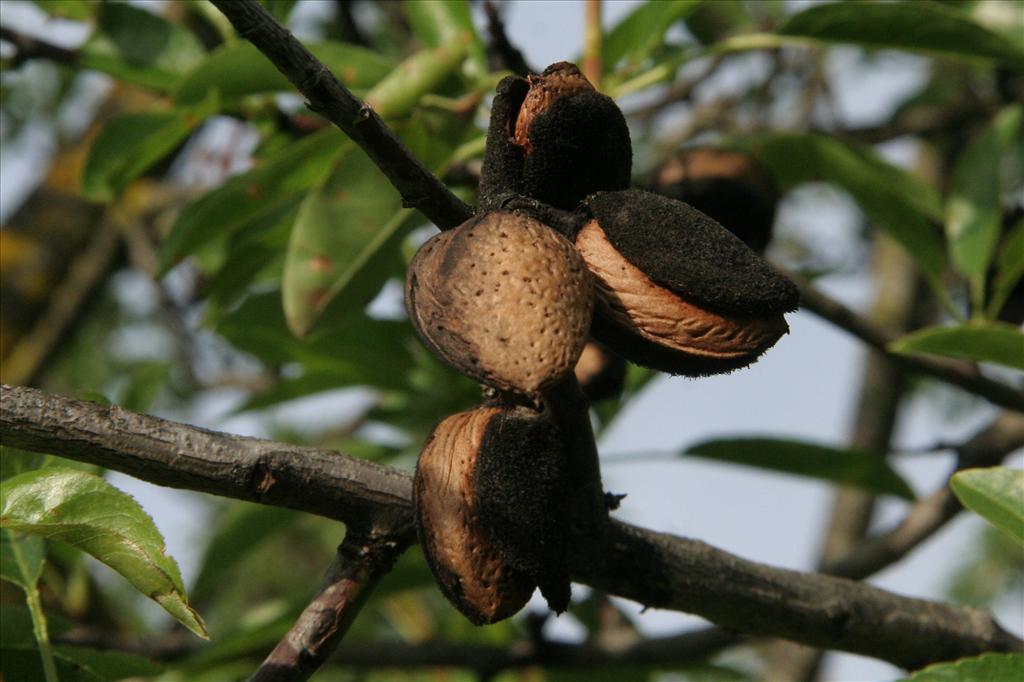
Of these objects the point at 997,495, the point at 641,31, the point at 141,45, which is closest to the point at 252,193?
the point at 141,45

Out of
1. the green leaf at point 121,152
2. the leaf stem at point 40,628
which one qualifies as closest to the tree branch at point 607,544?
the leaf stem at point 40,628

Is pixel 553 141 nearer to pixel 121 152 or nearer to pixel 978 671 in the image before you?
pixel 978 671

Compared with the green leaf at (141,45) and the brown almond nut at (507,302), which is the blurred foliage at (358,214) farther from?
the brown almond nut at (507,302)

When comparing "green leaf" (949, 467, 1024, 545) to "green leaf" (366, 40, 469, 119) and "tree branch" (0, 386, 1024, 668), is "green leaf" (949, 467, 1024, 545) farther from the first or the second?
"green leaf" (366, 40, 469, 119)

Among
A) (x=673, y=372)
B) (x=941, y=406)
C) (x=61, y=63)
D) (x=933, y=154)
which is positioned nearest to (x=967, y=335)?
(x=673, y=372)

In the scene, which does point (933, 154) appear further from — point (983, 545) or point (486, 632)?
point (486, 632)

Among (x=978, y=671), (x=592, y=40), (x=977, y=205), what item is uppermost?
(x=592, y=40)
